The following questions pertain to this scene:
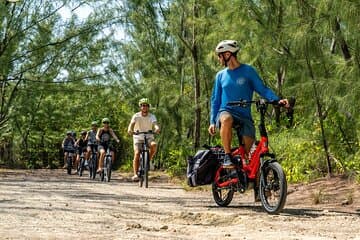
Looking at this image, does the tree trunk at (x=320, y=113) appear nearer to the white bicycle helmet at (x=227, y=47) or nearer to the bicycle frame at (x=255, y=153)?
the white bicycle helmet at (x=227, y=47)

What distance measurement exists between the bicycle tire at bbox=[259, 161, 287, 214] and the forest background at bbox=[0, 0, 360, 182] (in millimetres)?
2619

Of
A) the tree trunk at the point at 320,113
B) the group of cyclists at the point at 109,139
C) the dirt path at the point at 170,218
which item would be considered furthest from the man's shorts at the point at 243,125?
the group of cyclists at the point at 109,139

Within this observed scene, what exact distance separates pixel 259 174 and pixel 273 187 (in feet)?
1.09

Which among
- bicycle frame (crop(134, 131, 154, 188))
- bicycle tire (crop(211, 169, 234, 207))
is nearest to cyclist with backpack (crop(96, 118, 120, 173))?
bicycle frame (crop(134, 131, 154, 188))

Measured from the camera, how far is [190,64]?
1931 centimetres

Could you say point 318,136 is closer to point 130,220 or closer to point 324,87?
point 324,87

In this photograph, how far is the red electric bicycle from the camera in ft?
22.9

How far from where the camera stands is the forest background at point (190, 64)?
10227mm

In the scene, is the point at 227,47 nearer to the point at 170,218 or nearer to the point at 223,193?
the point at 223,193

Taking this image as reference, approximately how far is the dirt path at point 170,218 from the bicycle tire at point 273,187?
11cm

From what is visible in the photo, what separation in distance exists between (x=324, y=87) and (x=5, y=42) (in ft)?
30.7

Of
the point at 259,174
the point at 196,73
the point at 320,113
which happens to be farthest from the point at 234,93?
the point at 196,73

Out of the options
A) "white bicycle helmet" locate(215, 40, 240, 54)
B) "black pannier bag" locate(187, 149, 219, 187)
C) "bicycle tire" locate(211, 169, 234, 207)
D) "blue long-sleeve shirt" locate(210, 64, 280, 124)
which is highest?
"white bicycle helmet" locate(215, 40, 240, 54)

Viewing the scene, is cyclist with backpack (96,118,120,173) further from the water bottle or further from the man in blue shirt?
the water bottle
